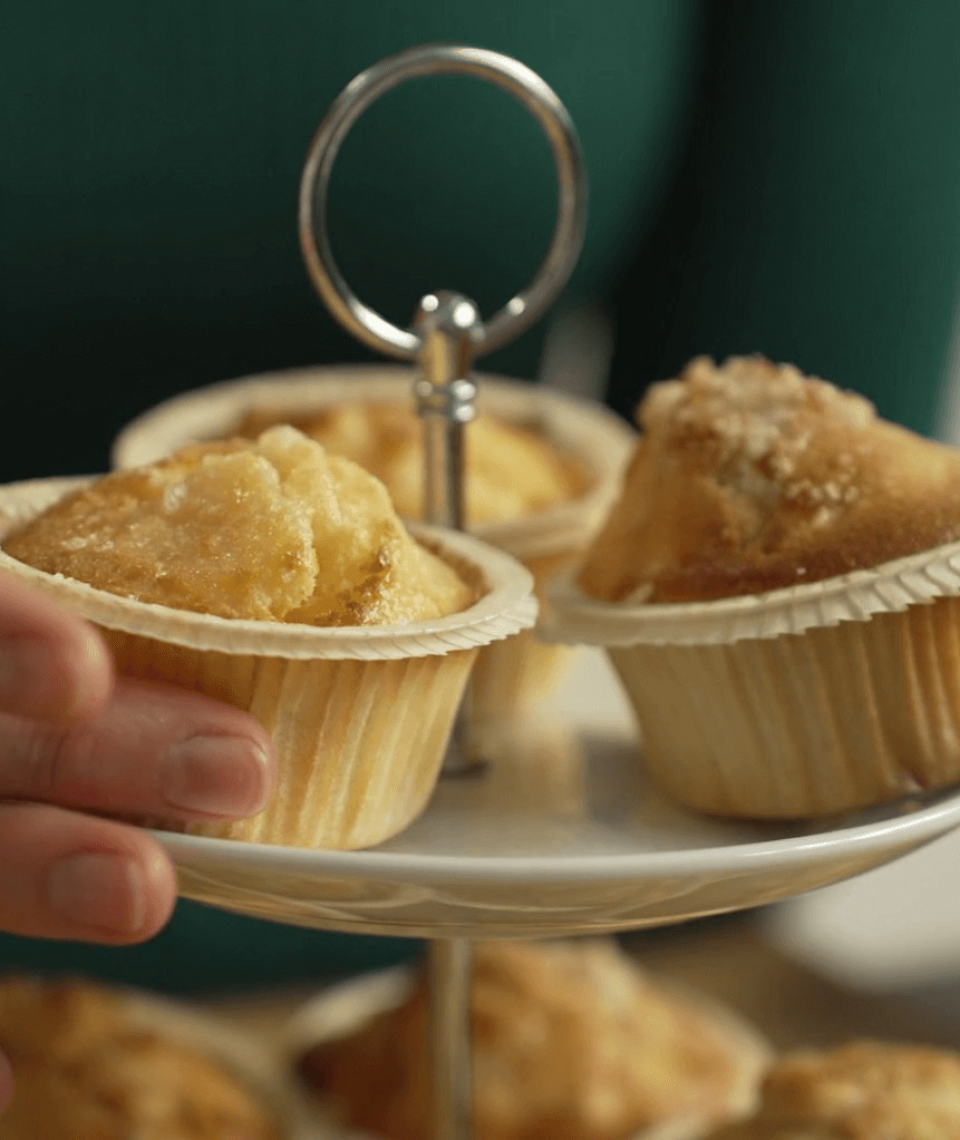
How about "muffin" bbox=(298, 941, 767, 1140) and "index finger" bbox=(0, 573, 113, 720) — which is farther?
"muffin" bbox=(298, 941, 767, 1140)

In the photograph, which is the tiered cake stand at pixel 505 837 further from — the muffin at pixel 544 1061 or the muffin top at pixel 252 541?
the muffin at pixel 544 1061

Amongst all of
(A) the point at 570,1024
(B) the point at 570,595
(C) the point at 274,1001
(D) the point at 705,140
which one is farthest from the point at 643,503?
(C) the point at 274,1001

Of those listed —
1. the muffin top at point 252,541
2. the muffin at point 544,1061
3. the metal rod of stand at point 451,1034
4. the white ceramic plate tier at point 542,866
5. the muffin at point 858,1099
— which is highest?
the muffin top at point 252,541

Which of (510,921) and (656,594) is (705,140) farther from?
(510,921)

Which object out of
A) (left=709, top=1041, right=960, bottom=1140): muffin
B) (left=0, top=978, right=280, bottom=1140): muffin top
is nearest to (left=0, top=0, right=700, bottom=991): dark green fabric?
(left=0, top=978, right=280, bottom=1140): muffin top

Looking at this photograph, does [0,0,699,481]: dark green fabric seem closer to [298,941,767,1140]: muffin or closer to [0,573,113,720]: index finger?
[298,941,767,1140]: muffin

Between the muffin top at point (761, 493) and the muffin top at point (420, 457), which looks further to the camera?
the muffin top at point (420, 457)

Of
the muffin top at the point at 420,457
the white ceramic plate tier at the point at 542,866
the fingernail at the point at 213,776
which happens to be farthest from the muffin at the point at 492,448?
the fingernail at the point at 213,776
